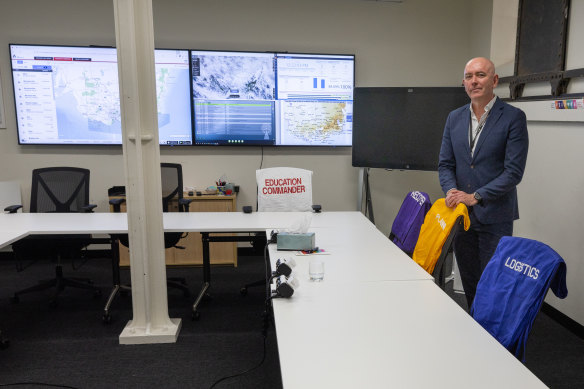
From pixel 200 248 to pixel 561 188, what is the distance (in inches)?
126

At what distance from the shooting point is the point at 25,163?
450cm

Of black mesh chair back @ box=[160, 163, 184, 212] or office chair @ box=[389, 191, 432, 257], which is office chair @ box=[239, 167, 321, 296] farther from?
office chair @ box=[389, 191, 432, 257]

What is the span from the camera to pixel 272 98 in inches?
179

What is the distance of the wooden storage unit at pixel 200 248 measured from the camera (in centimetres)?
434

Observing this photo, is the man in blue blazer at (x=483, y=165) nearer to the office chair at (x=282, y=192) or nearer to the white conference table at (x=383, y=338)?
the white conference table at (x=383, y=338)

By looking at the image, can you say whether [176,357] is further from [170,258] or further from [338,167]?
[338,167]

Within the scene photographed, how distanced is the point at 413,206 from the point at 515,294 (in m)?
1.19

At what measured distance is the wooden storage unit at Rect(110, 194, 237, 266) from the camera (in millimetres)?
4344

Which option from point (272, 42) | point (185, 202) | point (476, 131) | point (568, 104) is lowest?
point (185, 202)

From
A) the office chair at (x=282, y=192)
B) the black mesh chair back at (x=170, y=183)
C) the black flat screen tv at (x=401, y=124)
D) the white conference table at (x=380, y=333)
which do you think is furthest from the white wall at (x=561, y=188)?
the black mesh chair back at (x=170, y=183)

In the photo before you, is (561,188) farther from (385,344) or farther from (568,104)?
(385,344)

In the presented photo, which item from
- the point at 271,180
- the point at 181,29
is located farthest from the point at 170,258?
the point at 181,29

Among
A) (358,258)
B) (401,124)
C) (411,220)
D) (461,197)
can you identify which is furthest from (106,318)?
(401,124)

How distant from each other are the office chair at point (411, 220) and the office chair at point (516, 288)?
92 centimetres
